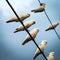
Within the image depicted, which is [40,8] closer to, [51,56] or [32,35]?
[32,35]

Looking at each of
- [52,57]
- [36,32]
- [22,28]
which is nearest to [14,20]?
[22,28]

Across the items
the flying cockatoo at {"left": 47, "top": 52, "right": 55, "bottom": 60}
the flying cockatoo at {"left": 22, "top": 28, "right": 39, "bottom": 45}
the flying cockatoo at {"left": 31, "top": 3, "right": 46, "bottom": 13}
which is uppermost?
the flying cockatoo at {"left": 31, "top": 3, "right": 46, "bottom": 13}

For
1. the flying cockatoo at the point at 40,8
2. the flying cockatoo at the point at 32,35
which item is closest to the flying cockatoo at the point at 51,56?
the flying cockatoo at the point at 32,35

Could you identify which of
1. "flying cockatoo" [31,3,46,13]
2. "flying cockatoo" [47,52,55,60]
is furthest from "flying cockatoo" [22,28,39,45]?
"flying cockatoo" [47,52,55,60]

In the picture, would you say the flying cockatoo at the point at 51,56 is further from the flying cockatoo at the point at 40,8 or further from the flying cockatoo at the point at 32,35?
the flying cockatoo at the point at 40,8

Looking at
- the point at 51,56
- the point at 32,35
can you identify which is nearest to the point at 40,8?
the point at 32,35

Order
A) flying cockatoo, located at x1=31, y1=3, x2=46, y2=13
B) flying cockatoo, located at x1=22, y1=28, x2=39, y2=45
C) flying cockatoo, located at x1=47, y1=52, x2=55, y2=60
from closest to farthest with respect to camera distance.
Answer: flying cockatoo, located at x1=22, y1=28, x2=39, y2=45 → flying cockatoo, located at x1=31, y1=3, x2=46, y2=13 → flying cockatoo, located at x1=47, y1=52, x2=55, y2=60

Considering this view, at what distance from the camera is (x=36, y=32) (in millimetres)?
8281

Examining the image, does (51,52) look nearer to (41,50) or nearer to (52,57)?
(52,57)

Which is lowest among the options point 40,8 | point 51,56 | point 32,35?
point 51,56

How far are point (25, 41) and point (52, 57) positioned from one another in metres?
2.60

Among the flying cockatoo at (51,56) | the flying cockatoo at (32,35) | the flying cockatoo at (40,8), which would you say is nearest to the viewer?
the flying cockatoo at (32,35)

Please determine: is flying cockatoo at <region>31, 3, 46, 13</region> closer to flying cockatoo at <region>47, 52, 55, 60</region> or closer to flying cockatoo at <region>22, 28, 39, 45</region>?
flying cockatoo at <region>22, 28, 39, 45</region>

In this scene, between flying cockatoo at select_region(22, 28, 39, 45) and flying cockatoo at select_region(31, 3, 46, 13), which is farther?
flying cockatoo at select_region(31, 3, 46, 13)
